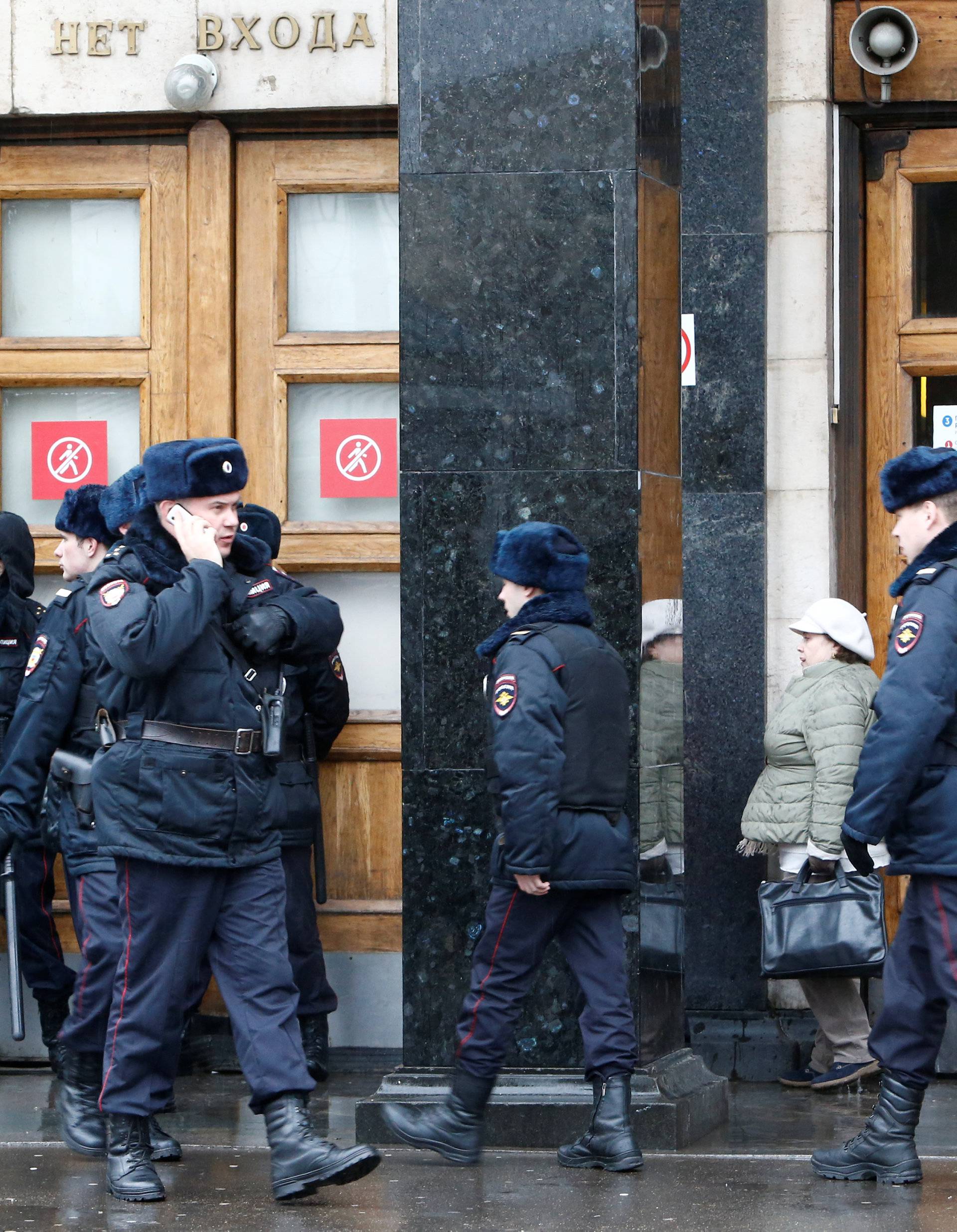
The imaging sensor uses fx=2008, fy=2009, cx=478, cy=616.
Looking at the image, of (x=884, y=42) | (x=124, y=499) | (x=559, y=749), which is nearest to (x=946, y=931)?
(x=559, y=749)

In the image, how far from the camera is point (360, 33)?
24.7ft

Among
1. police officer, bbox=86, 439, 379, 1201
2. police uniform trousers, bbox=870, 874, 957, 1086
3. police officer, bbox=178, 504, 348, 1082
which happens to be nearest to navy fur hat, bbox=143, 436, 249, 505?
police officer, bbox=86, 439, 379, 1201

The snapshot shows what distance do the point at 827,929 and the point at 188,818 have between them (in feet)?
8.57

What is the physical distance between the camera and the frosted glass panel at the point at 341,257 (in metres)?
7.79

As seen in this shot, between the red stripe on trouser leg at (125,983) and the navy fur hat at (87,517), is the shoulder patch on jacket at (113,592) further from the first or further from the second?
the navy fur hat at (87,517)

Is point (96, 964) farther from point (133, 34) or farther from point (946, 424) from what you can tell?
point (946, 424)

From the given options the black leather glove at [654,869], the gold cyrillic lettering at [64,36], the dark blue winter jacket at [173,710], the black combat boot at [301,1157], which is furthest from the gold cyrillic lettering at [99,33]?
the black combat boot at [301,1157]

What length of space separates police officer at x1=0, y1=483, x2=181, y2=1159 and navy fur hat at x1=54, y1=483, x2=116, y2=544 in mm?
333

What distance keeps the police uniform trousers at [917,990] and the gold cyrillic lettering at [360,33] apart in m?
3.87

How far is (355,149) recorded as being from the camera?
7.75 metres

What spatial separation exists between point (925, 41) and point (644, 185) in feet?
6.76

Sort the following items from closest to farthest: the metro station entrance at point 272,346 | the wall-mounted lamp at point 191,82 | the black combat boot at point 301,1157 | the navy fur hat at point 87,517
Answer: the black combat boot at point 301,1157
the navy fur hat at point 87,517
the wall-mounted lamp at point 191,82
the metro station entrance at point 272,346

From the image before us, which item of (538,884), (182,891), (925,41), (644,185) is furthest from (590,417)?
(925,41)

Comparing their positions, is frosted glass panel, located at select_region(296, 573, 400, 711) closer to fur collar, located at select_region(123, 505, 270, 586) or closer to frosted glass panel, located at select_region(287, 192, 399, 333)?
frosted glass panel, located at select_region(287, 192, 399, 333)
